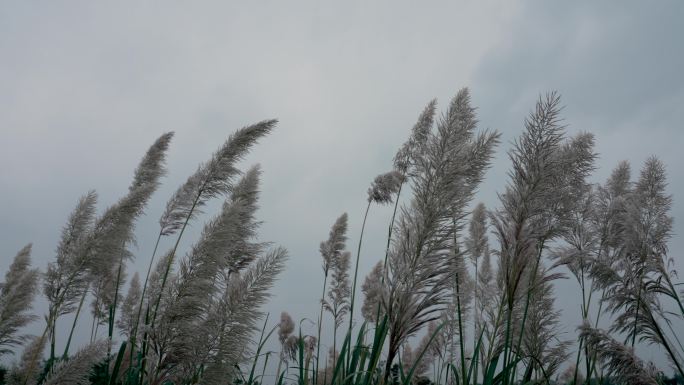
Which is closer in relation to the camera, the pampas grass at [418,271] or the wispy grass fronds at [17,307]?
the pampas grass at [418,271]

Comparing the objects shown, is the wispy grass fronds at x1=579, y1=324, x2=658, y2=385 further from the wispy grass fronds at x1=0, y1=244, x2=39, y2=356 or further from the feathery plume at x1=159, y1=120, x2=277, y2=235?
the wispy grass fronds at x1=0, y1=244, x2=39, y2=356

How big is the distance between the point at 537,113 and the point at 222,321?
2255 mm

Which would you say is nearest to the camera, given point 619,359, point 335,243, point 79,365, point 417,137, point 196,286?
point 79,365

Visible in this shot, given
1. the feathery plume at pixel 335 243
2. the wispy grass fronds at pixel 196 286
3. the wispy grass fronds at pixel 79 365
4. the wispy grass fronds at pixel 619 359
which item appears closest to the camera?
the wispy grass fronds at pixel 79 365

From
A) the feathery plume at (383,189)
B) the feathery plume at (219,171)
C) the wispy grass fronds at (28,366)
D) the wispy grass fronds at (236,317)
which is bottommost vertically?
the wispy grass fronds at (28,366)

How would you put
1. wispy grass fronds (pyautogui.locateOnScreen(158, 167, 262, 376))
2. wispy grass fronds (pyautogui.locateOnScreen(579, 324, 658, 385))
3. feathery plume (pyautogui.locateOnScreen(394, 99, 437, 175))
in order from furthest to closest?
feathery plume (pyautogui.locateOnScreen(394, 99, 437, 175))
wispy grass fronds (pyautogui.locateOnScreen(579, 324, 658, 385))
wispy grass fronds (pyautogui.locateOnScreen(158, 167, 262, 376))

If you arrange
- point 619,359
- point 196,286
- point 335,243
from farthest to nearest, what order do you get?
point 335,243, point 619,359, point 196,286

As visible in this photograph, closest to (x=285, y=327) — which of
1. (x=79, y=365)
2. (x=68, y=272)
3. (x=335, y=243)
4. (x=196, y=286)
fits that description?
(x=335, y=243)

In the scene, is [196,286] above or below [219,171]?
below

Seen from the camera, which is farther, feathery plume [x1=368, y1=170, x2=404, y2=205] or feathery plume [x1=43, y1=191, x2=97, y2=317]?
feathery plume [x1=368, y1=170, x2=404, y2=205]

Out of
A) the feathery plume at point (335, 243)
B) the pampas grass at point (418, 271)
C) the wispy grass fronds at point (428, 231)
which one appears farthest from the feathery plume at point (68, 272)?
the feathery plume at point (335, 243)

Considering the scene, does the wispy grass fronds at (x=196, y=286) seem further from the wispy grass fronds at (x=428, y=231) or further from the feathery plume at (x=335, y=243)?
the feathery plume at (x=335, y=243)

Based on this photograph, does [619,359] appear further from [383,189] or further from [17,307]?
[17,307]

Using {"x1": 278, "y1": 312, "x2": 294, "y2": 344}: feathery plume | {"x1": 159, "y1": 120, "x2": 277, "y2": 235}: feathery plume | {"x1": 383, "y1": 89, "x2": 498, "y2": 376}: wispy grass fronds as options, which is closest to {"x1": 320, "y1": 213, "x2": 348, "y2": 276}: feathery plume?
{"x1": 278, "y1": 312, "x2": 294, "y2": 344}: feathery plume
